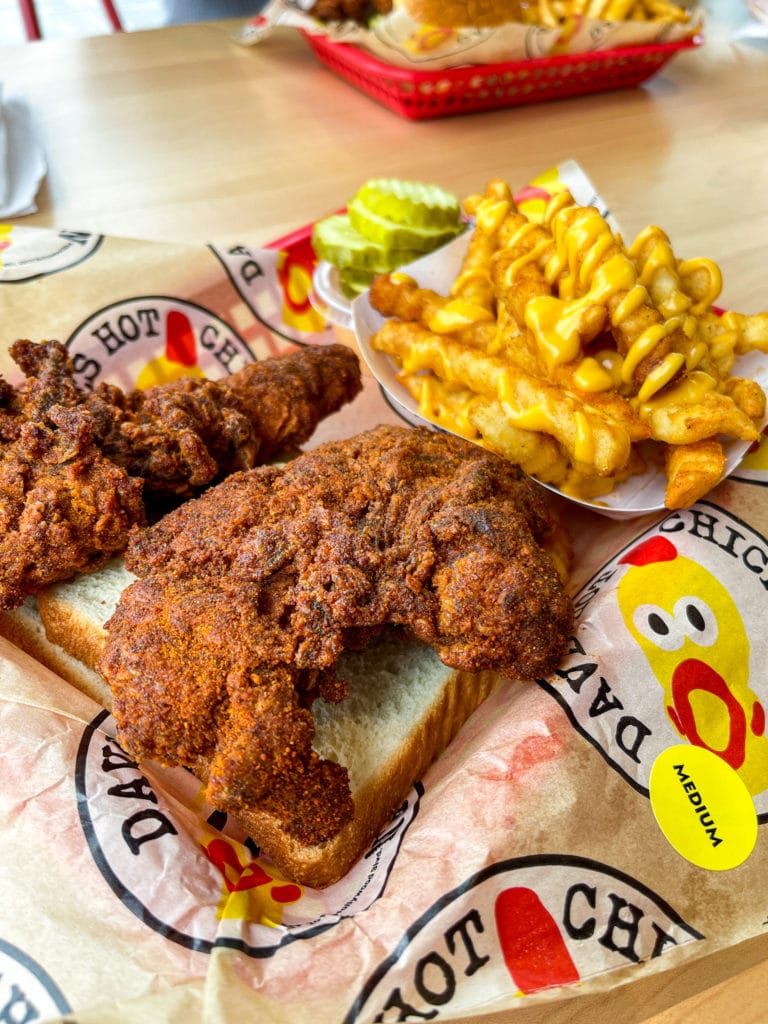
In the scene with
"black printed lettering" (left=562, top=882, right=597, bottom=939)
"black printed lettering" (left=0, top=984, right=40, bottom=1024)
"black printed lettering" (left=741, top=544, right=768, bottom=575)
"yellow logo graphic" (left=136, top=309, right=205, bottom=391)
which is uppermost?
"yellow logo graphic" (left=136, top=309, right=205, bottom=391)

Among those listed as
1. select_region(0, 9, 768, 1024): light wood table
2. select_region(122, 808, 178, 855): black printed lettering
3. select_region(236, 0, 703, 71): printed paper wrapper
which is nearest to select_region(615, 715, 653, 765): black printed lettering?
select_region(122, 808, 178, 855): black printed lettering

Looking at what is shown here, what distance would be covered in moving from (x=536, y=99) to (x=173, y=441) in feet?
9.21

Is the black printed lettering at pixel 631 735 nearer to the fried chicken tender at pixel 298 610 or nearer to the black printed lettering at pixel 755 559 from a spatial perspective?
the fried chicken tender at pixel 298 610

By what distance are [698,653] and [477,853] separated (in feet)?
1.59

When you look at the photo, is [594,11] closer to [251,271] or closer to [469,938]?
[251,271]

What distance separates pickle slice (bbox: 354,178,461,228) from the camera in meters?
2.18

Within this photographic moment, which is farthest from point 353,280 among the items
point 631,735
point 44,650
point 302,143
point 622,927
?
point 622,927

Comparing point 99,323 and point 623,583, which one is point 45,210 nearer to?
point 99,323

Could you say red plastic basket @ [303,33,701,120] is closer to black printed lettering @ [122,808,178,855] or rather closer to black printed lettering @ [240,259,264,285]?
black printed lettering @ [240,259,264,285]

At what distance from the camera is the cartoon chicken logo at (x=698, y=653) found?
1169mm

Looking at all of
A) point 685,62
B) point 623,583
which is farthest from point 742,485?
point 685,62

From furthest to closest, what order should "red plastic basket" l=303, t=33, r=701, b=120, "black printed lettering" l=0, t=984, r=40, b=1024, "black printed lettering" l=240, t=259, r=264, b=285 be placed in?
"red plastic basket" l=303, t=33, r=701, b=120
"black printed lettering" l=240, t=259, r=264, b=285
"black printed lettering" l=0, t=984, r=40, b=1024

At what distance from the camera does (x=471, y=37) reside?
283cm

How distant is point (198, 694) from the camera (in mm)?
1050
